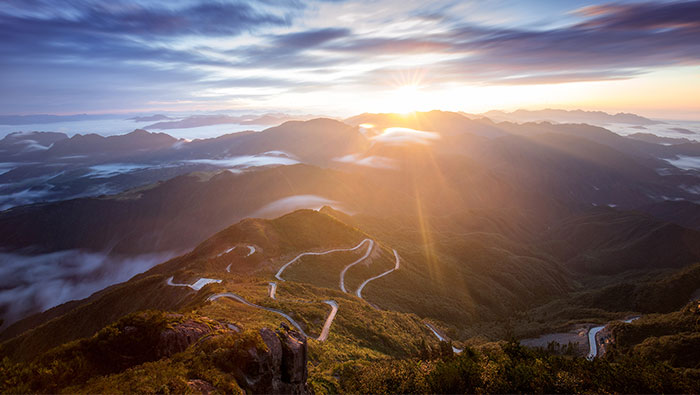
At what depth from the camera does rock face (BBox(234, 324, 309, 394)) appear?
17.9 metres

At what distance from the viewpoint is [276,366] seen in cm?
1967

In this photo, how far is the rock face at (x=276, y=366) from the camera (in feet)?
58.7

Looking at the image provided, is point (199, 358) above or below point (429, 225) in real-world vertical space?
above

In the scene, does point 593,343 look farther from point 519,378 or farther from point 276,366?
point 276,366

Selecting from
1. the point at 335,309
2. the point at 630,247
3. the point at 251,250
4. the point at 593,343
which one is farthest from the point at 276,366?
the point at 630,247

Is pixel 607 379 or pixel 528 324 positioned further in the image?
pixel 528 324

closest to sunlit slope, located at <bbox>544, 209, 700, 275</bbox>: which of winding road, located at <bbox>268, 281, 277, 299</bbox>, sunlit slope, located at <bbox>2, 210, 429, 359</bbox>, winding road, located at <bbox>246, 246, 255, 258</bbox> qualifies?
sunlit slope, located at <bbox>2, 210, 429, 359</bbox>

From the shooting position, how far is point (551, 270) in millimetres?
123188

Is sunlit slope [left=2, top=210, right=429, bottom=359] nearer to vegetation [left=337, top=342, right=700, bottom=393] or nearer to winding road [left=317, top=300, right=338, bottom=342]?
winding road [left=317, top=300, right=338, bottom=342]

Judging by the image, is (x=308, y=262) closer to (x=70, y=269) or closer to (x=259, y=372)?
(x=259, y=372)

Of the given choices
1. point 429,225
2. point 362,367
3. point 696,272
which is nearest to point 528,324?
point 696,272

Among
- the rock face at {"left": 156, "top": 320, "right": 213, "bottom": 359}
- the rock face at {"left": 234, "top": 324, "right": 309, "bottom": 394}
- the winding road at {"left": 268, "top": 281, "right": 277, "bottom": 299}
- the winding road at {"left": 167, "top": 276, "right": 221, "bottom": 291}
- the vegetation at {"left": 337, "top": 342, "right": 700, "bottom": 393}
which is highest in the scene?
the rock face at {"left": 156, "top": 320, "right": 213, "bottom": 359}

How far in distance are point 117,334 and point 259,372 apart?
346 inches

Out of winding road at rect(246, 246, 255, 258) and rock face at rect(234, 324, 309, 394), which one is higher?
rock face at rect(234, 324, 309, 394)
